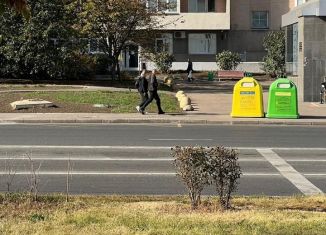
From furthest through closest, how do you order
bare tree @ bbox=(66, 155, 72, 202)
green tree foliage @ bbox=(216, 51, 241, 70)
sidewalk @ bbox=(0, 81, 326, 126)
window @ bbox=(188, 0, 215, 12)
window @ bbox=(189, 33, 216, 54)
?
window @ bbox=(189, 33, 216, 54)
window @ bbox=(188, 0, 215, 12)
green tree foliage @ bbox=(216, 51, 241, 70)
sidewalk @ bbox=(0, 81, 326, 126)
bare tree @ bbox=(66, 155, 72, 202)

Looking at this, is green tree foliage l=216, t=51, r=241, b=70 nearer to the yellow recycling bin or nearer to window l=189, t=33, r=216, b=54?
window l=189, t=33, r=216, b=54

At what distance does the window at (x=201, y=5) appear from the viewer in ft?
195

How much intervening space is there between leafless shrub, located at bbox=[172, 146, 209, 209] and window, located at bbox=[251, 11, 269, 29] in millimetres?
53229

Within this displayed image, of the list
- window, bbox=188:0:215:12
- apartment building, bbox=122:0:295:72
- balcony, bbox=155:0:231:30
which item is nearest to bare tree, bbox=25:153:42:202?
balcony, bbox=155:0:231:30

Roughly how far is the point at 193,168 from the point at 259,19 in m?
53.8

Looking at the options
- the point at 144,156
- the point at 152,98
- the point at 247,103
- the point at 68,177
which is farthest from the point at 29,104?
the point at 68,177

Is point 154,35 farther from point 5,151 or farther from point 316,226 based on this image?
point 316,226

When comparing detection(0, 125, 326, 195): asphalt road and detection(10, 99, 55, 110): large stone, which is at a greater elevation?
detection(10, 99, 55, 110): large stone

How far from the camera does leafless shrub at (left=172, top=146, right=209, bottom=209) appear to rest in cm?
757

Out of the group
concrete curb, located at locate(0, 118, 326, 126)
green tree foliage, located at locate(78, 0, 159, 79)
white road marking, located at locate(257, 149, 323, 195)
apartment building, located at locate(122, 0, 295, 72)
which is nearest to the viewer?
white road marking, located at locate(257, 149, 323, 195)

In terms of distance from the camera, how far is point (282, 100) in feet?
79.5

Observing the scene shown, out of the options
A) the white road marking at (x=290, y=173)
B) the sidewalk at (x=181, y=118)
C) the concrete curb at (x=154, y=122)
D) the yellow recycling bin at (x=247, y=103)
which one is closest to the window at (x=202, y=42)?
the sidewalk at (x=181, y=118)

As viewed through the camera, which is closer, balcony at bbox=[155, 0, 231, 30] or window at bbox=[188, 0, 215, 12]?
balcony at bbox=[155, 0, 231, 30]

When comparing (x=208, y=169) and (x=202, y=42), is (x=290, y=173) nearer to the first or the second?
(x=208, y=169)
